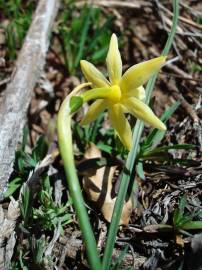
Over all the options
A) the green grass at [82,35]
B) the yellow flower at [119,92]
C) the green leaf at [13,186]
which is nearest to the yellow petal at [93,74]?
Answer: the yellow flower at [119,92]

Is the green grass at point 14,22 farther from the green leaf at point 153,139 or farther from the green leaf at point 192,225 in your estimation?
the green leaf at point 192,225

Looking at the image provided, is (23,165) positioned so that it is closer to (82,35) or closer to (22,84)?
(22,84)

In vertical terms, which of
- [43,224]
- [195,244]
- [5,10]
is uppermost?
[5,10]

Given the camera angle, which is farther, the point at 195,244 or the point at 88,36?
the point at 88,36

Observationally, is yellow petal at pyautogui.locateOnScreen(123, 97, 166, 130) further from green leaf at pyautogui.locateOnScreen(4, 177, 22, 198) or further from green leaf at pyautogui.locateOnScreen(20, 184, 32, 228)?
green leaf at pyautogui.locateOnScreen(4, 177, 22, 198)

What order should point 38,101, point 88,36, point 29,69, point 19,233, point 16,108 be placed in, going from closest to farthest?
point 19,233 < point 16,108 < point 29,69 < point 38,101 < point 88,36

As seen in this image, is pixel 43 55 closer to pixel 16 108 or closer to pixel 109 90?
pixel 16 108

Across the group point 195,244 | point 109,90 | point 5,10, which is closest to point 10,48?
point 5,10

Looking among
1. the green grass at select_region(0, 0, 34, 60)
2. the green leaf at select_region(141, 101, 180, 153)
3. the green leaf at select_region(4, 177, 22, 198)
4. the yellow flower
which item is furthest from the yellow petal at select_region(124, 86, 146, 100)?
the green grass at select_region(0, 0, 34, 60)
